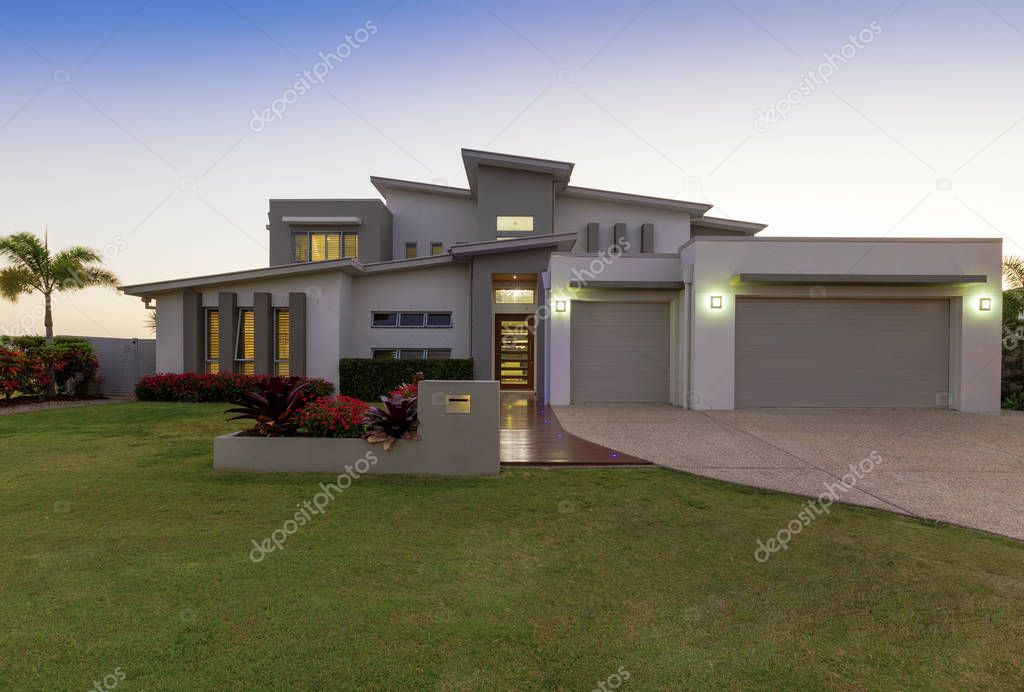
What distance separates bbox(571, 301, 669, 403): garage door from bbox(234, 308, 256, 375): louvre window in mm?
9660

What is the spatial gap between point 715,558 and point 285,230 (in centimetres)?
1940

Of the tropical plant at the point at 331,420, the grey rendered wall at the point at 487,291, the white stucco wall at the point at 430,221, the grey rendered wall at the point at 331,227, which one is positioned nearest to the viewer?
the tropical plant at the point at 331,420

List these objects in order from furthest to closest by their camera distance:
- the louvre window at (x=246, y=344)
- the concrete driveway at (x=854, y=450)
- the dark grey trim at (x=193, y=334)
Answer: the louvre window at (x=246, y=344), the dark grey trim at (x=193, y=334), the concrete driveway at (x=854, y=450)

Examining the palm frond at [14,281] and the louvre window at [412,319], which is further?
the palm frond at [14,281]

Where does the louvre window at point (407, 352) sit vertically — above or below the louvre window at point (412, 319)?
below

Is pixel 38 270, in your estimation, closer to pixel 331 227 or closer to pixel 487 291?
pixel 331 227

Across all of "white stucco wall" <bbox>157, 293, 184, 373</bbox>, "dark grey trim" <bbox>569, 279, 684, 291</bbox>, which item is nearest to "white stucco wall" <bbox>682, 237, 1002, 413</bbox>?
"dark grey trim" <bbox>569, 279, 684, 291</bbox>

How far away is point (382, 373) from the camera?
13.9 metres

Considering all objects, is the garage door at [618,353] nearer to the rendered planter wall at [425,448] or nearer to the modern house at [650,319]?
the modern house at [650,319]

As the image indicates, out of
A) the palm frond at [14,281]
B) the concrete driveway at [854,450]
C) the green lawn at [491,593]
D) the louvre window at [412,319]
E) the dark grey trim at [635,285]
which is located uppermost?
the palm frond at [14,281]

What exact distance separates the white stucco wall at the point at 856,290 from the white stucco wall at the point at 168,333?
14.9m

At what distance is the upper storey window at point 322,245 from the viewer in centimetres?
1859

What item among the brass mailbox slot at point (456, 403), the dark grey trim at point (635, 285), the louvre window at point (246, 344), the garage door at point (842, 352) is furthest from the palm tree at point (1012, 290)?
the louvre window at point (246, 344)

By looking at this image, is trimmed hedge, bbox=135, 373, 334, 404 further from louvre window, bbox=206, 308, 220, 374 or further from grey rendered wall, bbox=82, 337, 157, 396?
grey rendered wall, bbox=82, 337, 157, 396
